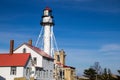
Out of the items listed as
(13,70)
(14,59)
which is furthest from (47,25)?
(13,70)

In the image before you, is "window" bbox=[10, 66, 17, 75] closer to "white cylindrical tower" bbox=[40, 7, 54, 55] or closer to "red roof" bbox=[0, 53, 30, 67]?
"red roof" bbox=[0, 53, 30, 67]

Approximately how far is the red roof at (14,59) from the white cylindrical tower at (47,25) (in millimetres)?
14822

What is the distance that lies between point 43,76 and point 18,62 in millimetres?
9003

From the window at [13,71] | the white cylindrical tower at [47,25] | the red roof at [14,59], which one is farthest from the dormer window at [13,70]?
the white cylindrical tower at [47,25]

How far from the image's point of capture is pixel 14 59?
160 feet

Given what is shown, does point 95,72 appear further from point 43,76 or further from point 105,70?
point 43,76

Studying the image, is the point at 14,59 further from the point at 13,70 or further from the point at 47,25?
the point at 47,25

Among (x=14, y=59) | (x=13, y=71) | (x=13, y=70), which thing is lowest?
(x=13, y=71)

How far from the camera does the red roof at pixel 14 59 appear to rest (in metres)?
47.4

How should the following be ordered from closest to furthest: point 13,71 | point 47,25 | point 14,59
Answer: point 13,71
point 14,59
point 47,25

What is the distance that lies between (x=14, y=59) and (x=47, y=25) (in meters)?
18.1

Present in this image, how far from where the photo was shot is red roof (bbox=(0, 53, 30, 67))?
1868 inches

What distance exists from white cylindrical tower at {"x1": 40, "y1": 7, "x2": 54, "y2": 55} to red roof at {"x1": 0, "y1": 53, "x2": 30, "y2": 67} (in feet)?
48.6

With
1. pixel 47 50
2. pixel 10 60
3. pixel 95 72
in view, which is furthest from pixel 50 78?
pixel 95 72
